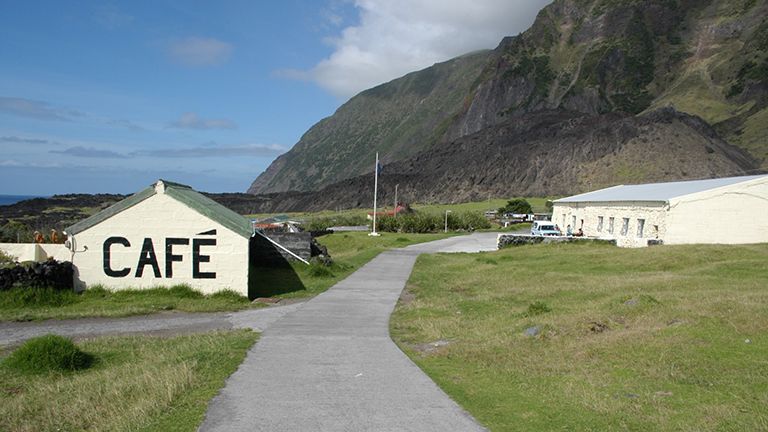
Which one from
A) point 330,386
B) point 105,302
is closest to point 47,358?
point 330,386

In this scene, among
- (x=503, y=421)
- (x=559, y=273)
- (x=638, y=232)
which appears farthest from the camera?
(x=638, y=232)

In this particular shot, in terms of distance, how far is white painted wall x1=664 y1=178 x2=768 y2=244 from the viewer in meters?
31.7

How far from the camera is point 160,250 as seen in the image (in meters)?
19.0

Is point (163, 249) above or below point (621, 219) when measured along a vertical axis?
below

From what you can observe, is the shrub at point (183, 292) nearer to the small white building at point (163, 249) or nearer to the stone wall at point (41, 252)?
the small white building at point (163, 249)

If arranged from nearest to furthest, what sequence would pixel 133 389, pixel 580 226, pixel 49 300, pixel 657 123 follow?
pixel 133 389, pixel 49 300, pixel 580 226, pixel 657 123

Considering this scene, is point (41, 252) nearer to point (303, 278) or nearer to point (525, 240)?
point (303, 278)

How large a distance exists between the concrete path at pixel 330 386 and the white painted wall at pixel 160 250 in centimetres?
483

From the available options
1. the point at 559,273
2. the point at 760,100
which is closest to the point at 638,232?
the point at 559,273

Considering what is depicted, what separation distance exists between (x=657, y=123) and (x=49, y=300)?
103365mm

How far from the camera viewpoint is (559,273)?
22.2 metres

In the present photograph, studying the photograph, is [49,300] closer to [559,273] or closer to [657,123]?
[559,273]

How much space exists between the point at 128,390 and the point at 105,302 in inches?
405

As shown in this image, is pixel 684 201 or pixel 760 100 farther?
pixel 760 100
